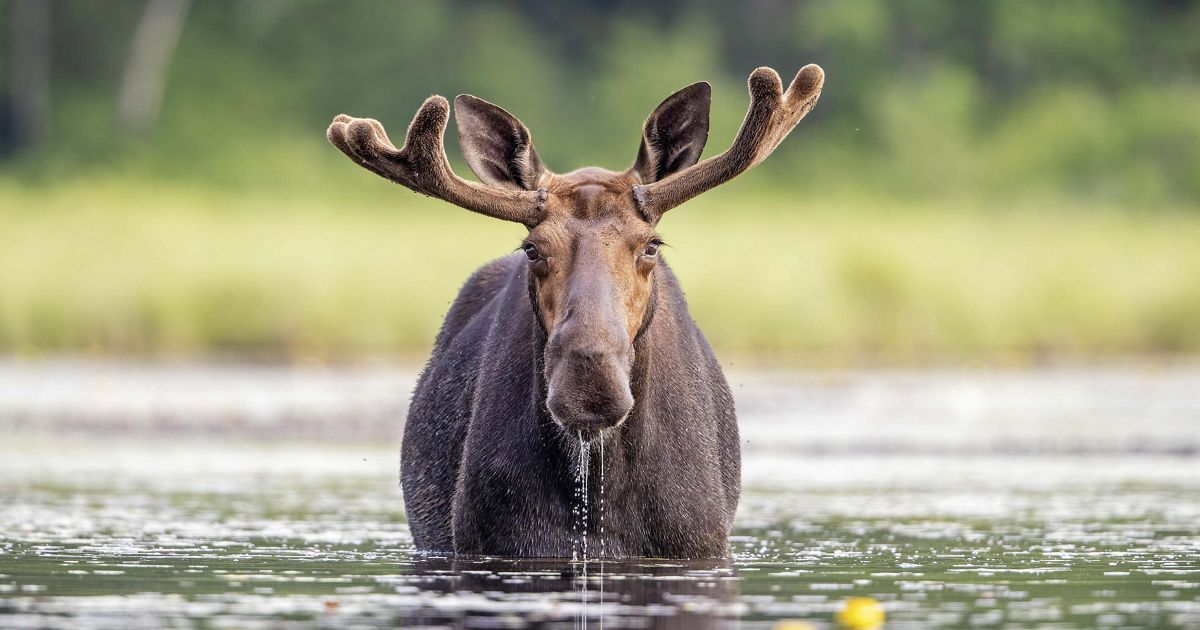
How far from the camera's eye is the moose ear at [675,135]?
821 cm

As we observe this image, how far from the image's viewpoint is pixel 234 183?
39.9 metres

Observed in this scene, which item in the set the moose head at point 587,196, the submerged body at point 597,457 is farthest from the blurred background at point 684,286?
the moose head at point 587,196

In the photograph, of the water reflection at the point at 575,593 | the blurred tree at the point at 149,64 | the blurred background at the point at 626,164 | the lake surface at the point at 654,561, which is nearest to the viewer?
the water reflection at the point at 575,593

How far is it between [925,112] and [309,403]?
81.1 feet

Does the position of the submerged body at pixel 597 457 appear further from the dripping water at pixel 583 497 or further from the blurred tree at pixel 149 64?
the blurred tree at pixel 149 64

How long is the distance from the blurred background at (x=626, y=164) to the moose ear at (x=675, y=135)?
15.7 metres

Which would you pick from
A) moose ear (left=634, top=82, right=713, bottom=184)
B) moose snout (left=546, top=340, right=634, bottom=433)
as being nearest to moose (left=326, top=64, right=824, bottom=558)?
moose ear (left=634, top=82, right=713, bottom=184)

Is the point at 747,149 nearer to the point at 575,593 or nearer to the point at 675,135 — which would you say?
the point at 675,135

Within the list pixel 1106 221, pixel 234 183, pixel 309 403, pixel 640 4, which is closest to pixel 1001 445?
pixel 309 403

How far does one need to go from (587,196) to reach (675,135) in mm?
602

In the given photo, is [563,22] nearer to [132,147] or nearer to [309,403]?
[132,147]

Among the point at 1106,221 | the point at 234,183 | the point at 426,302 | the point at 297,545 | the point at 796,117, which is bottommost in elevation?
the point at 297,545

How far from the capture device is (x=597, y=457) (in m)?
8.03

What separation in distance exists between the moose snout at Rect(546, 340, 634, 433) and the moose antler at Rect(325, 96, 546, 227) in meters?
0.90
